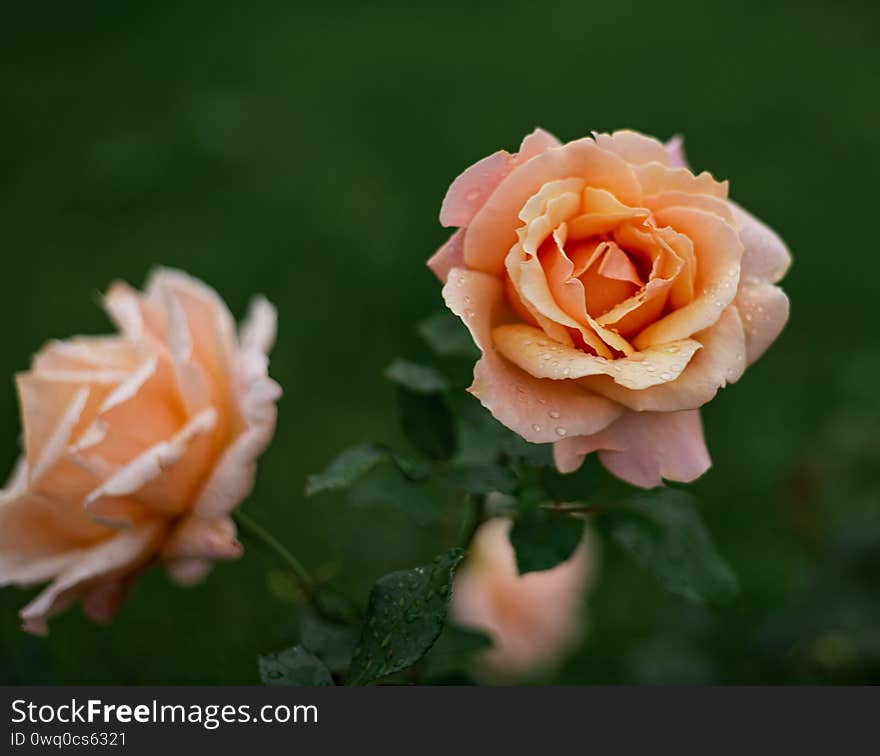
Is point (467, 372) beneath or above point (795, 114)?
above

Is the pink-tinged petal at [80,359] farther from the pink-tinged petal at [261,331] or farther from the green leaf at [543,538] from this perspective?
the green leaf at [543,538]

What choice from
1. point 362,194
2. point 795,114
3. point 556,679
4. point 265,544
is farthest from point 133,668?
point 795,114

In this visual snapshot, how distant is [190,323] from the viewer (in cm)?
96

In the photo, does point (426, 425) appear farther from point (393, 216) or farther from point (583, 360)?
point (393, 216)

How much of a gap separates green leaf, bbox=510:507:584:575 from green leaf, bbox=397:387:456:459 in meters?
0.12

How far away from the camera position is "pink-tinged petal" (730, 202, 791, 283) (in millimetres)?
842

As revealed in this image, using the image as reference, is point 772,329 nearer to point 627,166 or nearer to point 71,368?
point 627,166

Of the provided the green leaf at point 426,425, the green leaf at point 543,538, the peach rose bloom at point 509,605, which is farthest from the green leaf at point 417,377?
the peach rose bloom at point 509,605

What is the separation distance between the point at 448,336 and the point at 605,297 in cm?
16

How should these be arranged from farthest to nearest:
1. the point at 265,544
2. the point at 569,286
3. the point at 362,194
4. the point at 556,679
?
the point at 362,194, the point at 556,679, the point at 265,544, the point at 569,286

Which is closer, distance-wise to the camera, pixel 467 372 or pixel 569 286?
pixel 569 286

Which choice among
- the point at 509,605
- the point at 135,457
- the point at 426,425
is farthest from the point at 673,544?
the point at 509,605

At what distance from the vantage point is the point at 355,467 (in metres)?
0.88

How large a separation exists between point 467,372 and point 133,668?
2.38ft
